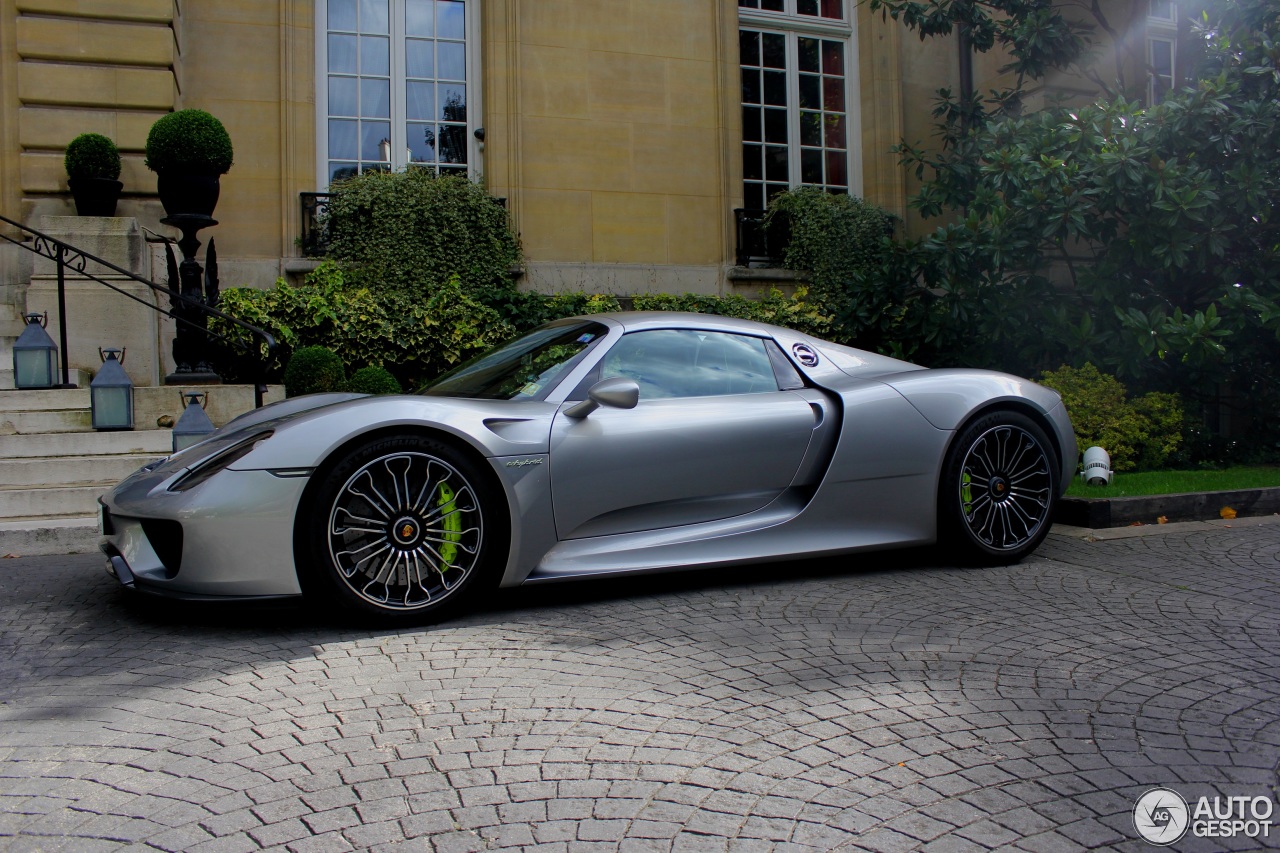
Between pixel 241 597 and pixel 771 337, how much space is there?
2.65 m

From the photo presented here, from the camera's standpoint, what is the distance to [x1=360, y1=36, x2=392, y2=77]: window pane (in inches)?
450

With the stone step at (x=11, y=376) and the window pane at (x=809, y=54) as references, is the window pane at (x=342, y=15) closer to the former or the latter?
the stone step at (x=11, y=376)

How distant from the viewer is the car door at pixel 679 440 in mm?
4113

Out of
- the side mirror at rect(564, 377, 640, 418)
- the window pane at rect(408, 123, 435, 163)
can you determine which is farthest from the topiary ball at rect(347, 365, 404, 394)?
the window pane at rect(408, 123, 435, 163)

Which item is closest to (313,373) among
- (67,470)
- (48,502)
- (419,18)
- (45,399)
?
(45,399)

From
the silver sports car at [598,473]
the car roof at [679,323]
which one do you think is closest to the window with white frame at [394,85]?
the silver sports car at [598,473]

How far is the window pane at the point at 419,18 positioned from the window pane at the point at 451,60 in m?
0.21

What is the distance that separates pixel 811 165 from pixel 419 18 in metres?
5.29

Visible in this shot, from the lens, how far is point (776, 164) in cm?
1316

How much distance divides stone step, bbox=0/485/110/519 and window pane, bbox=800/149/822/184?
9.76 meters

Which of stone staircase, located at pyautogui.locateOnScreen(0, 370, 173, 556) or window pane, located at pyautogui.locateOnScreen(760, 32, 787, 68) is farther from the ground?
window pane, located at pyautogui.locateOnScreen(760, 32, 787, 68)

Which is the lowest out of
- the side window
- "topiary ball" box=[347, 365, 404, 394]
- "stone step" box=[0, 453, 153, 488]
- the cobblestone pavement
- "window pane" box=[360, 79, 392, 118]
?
the cobblestone pavement

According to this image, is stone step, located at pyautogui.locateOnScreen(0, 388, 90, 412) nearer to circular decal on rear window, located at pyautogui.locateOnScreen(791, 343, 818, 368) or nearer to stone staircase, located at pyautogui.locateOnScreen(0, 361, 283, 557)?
stone staircase, located at pyautogui.locateOnScreen(0, 361, 283, 557)

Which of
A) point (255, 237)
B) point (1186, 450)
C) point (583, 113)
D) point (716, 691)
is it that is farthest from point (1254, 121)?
point (255, 237)
